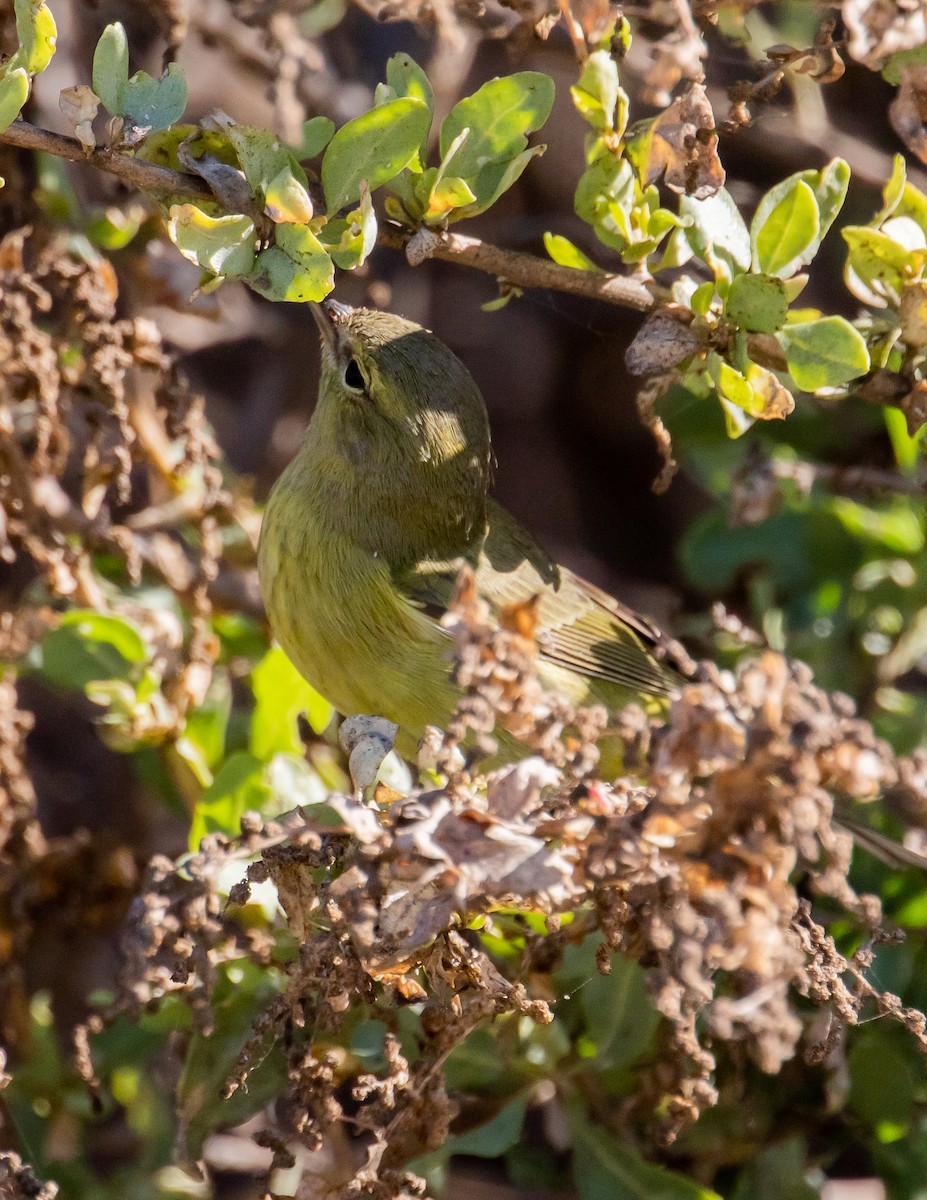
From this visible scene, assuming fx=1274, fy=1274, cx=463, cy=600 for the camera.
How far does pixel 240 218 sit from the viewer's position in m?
1.96

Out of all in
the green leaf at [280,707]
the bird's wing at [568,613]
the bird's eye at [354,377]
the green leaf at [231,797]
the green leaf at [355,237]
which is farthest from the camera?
the bird's wing at [568,613]

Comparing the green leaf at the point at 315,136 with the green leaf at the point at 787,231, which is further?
the green leaf at the point at 315,136

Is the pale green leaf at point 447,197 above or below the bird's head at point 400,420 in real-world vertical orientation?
above

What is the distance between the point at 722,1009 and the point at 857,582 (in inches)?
92.0

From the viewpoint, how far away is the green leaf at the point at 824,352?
1.96 m

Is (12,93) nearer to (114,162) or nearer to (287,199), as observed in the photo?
(114,162)

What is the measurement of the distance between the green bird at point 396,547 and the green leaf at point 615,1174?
36.7 inches

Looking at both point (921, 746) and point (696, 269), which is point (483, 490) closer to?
point (696, 269)

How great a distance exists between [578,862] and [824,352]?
0.95 meters

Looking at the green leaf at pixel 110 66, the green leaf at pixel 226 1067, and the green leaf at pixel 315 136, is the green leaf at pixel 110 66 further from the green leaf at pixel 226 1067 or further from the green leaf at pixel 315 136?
the green leaf at pixel 226 1067

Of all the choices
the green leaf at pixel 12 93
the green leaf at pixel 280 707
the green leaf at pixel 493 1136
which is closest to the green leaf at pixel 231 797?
the green leaf at pixel 280 707

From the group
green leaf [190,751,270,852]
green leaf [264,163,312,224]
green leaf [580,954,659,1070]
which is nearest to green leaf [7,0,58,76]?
green leaf [264,163,312,224]

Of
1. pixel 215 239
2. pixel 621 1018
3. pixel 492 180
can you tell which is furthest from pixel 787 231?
pixel 621 1018

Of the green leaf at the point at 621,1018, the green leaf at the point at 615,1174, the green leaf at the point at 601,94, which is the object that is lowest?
the green leaf at the point at 615,1174
